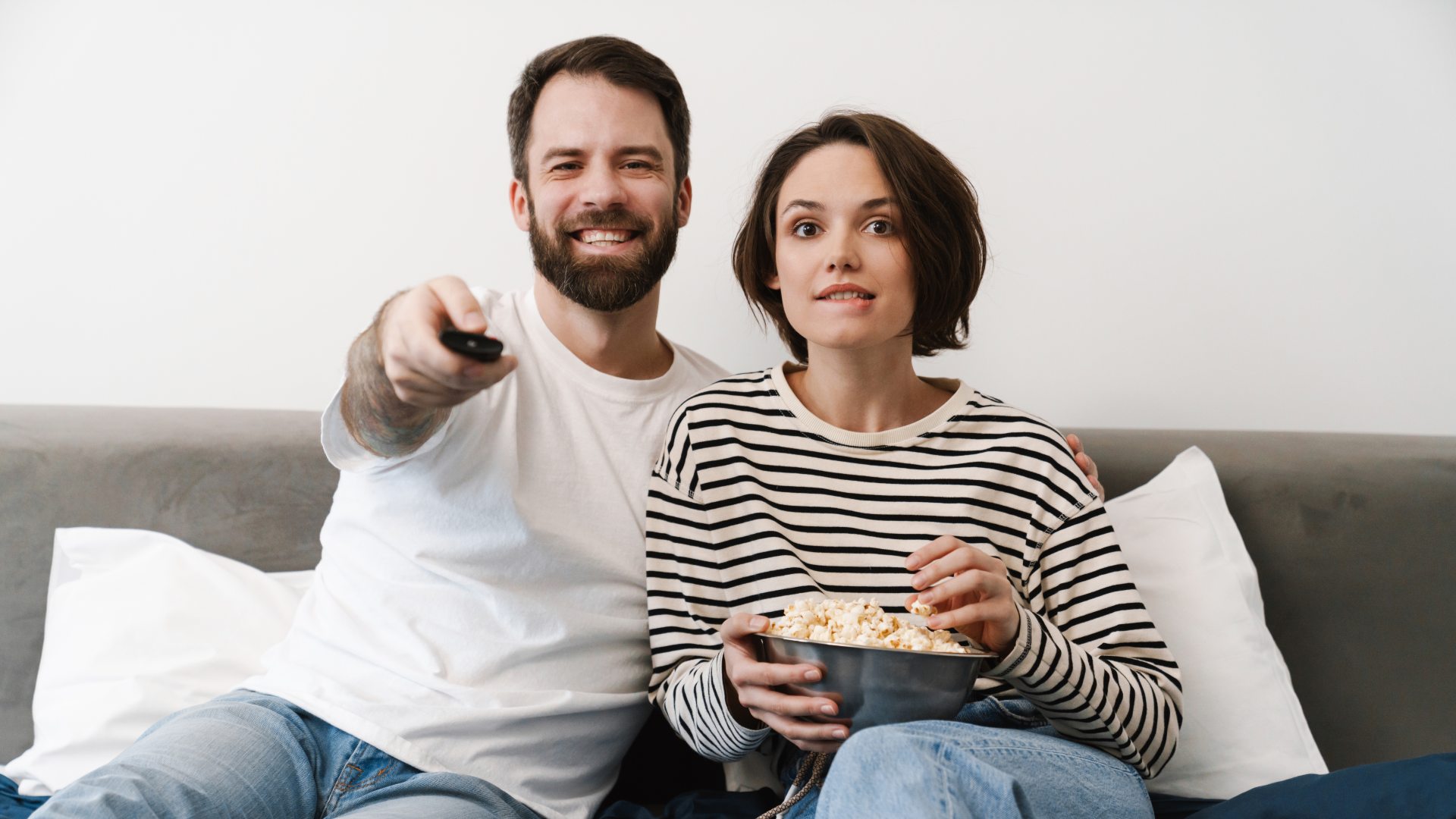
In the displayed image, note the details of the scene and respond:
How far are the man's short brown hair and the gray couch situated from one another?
0.65m

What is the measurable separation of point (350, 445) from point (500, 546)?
0.76ft

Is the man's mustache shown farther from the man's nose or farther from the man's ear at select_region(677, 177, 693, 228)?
the man's ear at select_region(677, 177, 693, 228)

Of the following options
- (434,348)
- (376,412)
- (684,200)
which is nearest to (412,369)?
(434,348)

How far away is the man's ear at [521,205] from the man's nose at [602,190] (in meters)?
0.12

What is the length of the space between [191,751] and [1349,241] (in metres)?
2.17

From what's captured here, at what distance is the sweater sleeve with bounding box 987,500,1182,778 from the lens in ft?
3.52

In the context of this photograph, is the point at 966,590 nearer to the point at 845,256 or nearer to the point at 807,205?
the point at 845,256

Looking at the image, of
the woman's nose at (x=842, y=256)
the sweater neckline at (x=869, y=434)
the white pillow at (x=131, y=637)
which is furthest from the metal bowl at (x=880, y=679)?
the white pillow at (x=131, y=637)

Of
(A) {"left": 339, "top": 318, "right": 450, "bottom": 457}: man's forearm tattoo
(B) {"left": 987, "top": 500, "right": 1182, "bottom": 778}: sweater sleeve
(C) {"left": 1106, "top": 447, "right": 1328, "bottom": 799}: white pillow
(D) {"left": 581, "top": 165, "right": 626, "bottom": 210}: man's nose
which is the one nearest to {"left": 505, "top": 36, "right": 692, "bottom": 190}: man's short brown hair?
(D) {"left": 581, "top": 165, "right": 626, "bottom": 210}: man's nose

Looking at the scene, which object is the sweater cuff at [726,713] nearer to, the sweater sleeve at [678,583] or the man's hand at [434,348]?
the sweater sleeve at [678,583]

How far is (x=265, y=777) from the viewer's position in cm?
114

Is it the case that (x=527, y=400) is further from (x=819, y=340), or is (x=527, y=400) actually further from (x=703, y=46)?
(x=703, y=46)

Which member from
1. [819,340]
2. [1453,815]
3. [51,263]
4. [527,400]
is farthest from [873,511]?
[51,263]

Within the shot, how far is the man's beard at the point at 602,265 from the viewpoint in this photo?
143 centimetres
